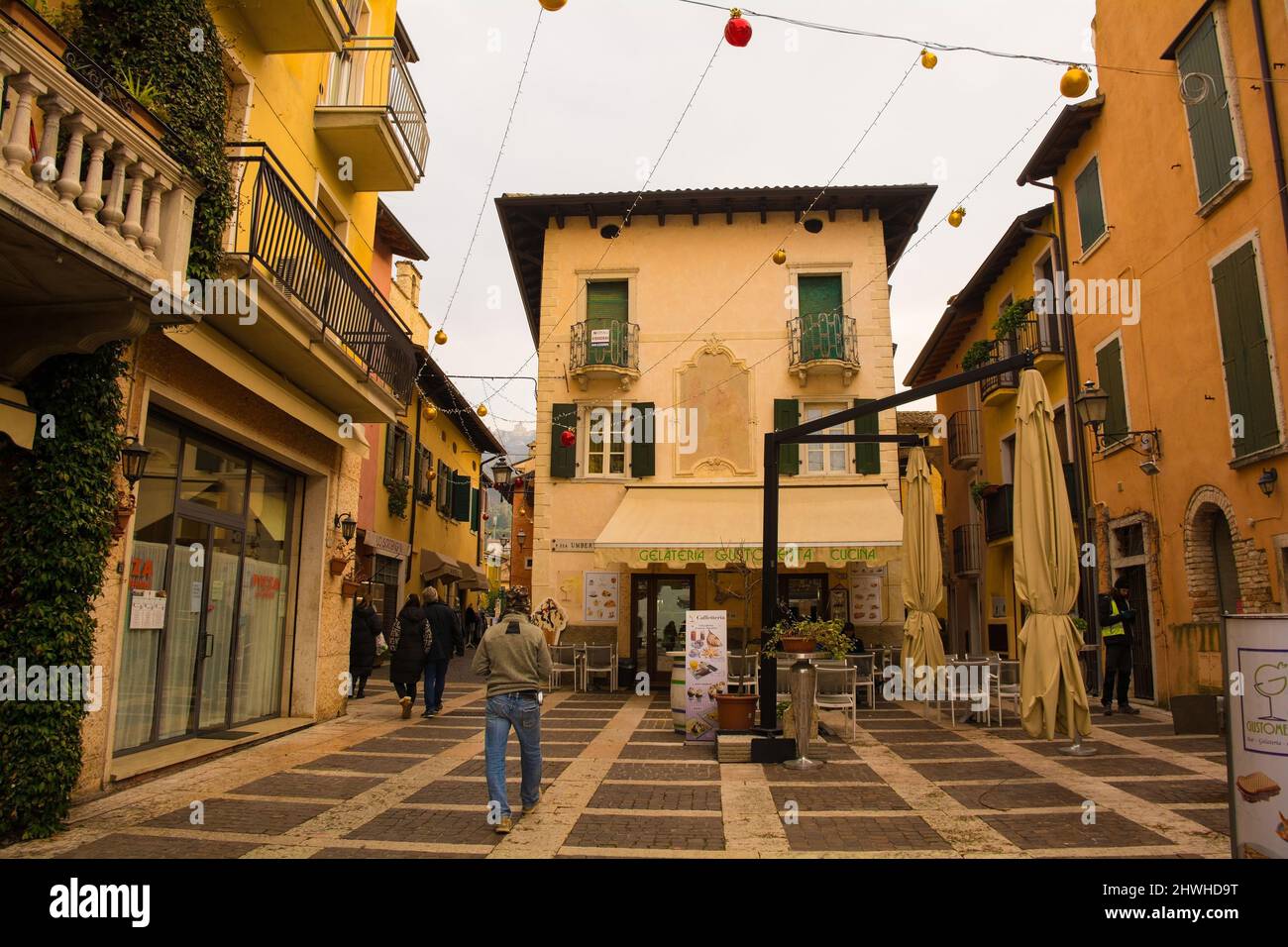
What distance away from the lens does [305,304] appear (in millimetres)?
8664

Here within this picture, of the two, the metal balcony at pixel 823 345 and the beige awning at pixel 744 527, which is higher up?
the metal balcony at pixel 823 345

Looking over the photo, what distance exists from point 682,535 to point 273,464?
747cm

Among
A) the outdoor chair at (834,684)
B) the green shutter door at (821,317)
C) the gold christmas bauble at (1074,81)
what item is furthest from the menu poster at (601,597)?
the gold christmas bauble at (1074,81)

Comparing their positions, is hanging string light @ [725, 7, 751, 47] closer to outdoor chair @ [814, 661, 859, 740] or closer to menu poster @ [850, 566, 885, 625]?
outdoor chair @ [814, 661, 859, 740]

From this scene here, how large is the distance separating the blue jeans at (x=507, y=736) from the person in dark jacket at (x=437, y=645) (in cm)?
529

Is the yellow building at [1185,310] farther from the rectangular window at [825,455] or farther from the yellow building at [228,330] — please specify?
the yellow building at [228,330]

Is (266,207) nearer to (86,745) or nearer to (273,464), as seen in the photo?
(273,464)

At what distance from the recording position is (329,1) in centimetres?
884

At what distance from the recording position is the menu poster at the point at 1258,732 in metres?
4.04

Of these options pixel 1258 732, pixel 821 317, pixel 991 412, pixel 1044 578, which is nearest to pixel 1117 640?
pixel 1044 578

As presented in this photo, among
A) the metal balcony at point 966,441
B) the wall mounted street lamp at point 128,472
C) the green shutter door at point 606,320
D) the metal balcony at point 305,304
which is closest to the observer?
the wall mounted street lamp at point 128,472

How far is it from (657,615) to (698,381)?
522cm

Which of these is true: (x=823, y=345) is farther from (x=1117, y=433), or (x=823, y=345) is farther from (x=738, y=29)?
(x=738, y=29)
